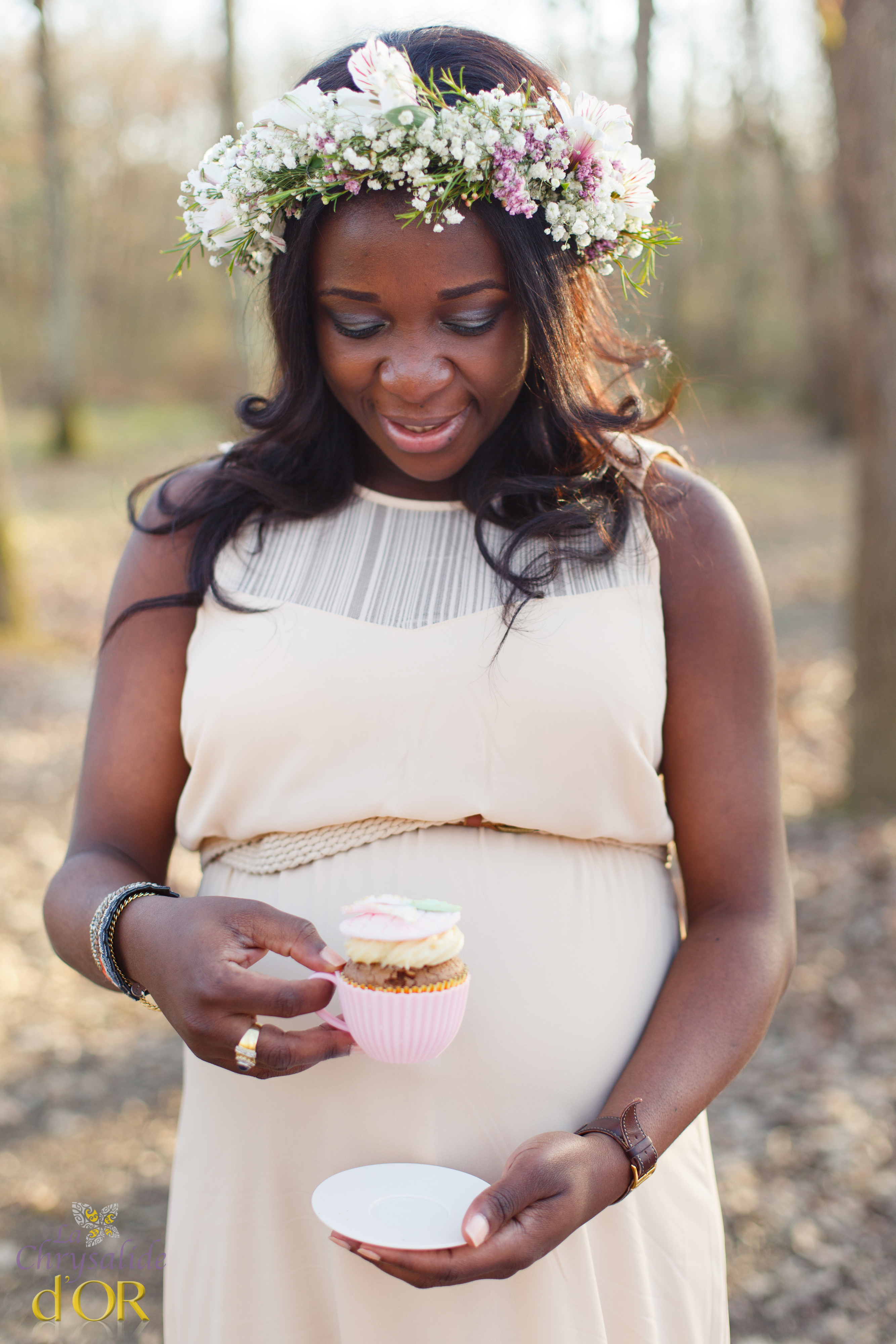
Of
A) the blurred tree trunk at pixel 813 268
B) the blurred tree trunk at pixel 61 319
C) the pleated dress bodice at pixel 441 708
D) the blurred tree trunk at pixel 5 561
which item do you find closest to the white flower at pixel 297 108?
the pleated dress bodice at pixel 441 708

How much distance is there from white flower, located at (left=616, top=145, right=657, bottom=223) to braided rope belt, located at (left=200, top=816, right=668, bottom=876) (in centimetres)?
100

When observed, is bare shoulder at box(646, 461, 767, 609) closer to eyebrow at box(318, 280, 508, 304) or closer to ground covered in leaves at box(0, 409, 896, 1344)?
ground covered in leaves at box(0, 409, 896, 1344)

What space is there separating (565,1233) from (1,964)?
3882 millimetres

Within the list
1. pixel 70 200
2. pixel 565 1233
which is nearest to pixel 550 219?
pixel 565 1233

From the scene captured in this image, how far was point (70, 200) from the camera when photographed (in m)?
23.6

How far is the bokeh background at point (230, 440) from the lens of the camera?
3.29 m

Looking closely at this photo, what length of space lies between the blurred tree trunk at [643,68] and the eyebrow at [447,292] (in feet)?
9.22

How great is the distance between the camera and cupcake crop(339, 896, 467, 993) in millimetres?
1423

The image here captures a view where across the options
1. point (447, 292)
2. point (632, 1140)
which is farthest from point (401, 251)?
point (632, 1140)

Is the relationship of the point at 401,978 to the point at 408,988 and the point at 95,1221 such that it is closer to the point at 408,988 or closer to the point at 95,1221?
the point at 408,988

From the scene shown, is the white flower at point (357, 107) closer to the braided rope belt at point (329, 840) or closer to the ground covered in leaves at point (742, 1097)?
the ground covered in leaves at point (742, 1097)

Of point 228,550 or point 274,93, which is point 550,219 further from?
point 228,550

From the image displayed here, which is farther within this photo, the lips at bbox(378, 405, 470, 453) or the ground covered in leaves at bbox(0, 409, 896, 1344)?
the ground covered in leaves at bbox(0, 409, 896, 1344)

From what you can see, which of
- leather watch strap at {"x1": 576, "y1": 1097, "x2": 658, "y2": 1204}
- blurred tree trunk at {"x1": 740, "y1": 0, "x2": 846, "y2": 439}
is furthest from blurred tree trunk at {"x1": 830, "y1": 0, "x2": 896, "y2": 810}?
blurred tree trunk at {"x1": 740, "y1": 0, "x2": 846, "y2": 439}
